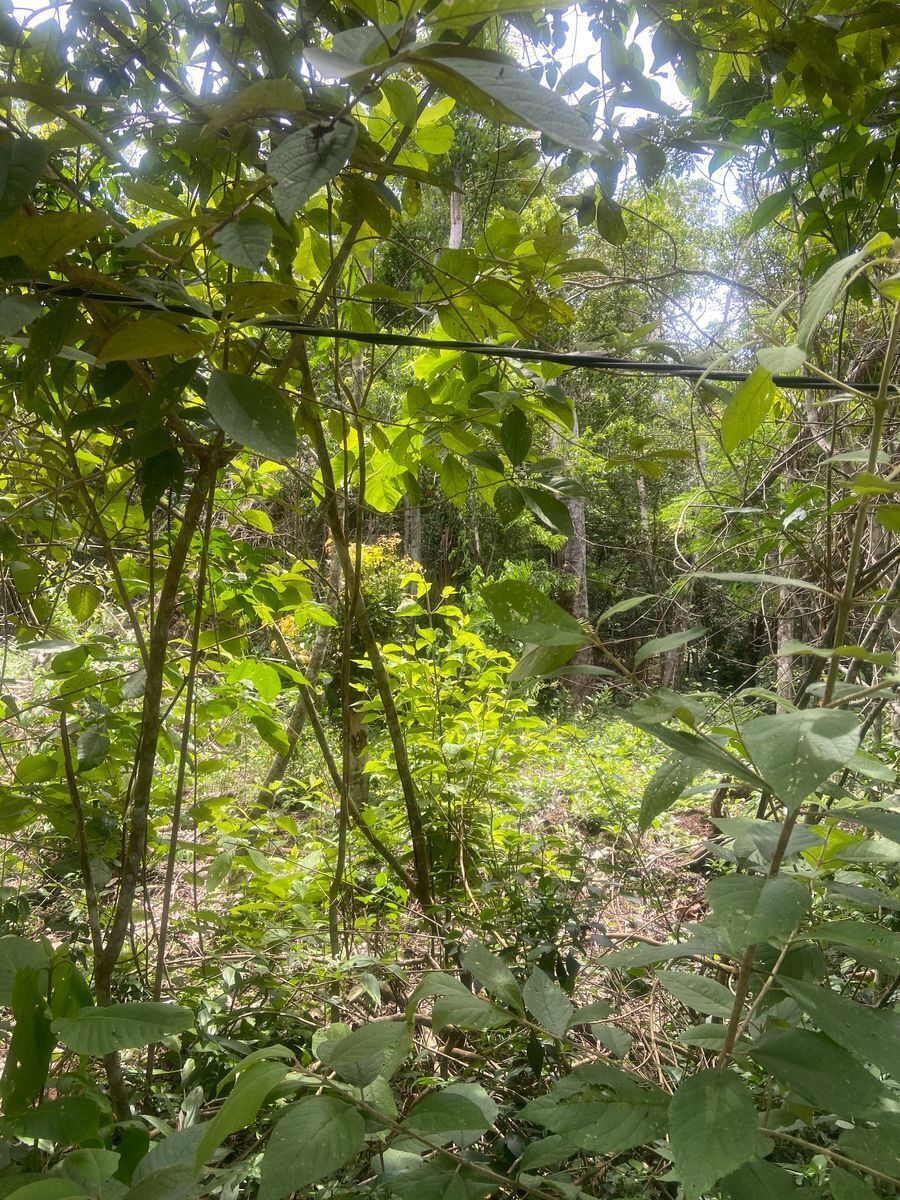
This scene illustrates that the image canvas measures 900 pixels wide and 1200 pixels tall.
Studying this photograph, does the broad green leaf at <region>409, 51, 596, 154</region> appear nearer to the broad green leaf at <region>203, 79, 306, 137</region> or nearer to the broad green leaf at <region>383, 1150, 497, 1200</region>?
the broad green leaf at <region>203, 79, 306, 137</region>

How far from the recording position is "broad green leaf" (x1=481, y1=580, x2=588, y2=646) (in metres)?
0.56

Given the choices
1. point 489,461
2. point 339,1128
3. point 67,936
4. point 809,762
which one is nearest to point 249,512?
point 489,461

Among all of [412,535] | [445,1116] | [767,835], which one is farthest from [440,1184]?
[412,535]

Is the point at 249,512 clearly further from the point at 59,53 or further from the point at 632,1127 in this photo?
the point at 632,1127

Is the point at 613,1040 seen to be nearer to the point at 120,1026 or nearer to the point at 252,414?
the point at 120,1026

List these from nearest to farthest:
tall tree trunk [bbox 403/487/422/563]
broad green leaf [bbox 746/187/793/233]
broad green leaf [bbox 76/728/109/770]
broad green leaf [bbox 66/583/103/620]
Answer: broad green leaf [bbox 76/728/109/770] → broad green leaf [bbox 746/187/793/233] → broad green leaf [bbox 66/583/103/620] → tall tree trunk [bbox 403/487/422/563]

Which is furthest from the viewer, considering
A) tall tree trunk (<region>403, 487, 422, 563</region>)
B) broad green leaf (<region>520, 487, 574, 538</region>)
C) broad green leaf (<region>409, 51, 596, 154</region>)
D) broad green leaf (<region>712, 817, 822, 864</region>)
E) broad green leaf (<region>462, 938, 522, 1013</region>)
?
tall tree trunk (<region>403, 487, 422, 563</region>)

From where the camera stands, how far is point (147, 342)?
0.64m

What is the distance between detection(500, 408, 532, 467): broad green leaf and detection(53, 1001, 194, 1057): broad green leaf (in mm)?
766

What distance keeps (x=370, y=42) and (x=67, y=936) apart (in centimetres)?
167

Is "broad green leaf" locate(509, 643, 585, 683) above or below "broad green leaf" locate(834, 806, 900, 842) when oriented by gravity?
above

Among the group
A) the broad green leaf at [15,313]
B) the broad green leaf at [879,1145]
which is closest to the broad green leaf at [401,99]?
the broad green leaf at [15,313]

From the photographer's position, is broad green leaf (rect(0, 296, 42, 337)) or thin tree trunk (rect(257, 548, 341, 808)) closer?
broad green leaf (rect(0, 296, 42, 337))

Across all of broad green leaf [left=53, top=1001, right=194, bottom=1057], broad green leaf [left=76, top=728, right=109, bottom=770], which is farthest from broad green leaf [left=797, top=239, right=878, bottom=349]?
broad green leaf [left=76, top=728, right=109, bottom=770]
